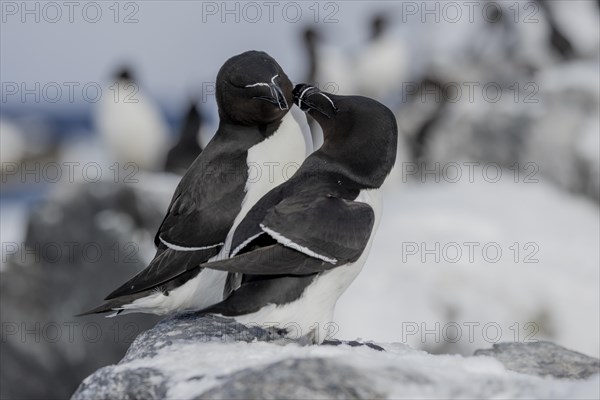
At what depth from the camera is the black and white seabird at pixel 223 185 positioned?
4.58m

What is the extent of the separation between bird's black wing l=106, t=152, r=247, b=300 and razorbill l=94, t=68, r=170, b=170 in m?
10.7

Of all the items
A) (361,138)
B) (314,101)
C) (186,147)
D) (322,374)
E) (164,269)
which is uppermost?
(314,101)

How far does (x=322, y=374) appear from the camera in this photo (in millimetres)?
3062

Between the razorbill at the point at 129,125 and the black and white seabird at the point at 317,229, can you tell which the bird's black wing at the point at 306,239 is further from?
the razorbill at the point at 129,125

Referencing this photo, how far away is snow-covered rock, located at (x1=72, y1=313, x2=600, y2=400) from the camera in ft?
9.96

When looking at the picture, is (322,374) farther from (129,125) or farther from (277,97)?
(129,125)

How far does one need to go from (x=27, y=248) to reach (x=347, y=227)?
8406 mm

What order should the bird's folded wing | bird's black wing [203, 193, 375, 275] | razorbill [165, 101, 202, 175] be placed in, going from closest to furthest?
1. bird's black wing [203, 193, 375, 275]
2. the bird's folded wing
3. razorbill [165, 101, 202, 175]

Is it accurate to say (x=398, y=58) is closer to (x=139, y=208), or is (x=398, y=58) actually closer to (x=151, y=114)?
(x=151, y=114)

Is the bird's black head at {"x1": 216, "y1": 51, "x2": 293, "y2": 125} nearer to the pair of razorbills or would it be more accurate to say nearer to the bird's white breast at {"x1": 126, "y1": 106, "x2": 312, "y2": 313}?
the pair of razorbills


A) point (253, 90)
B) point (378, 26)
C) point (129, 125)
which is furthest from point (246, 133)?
point (378, 26)

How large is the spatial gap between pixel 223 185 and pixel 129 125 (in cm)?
1112

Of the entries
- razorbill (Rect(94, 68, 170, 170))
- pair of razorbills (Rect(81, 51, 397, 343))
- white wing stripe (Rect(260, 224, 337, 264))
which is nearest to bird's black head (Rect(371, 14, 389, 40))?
razorbill (Rect(94, 68, 170, 170))

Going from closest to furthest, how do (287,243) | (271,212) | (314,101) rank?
1. (287,243)
2. (271,212)
3. (314,101)
